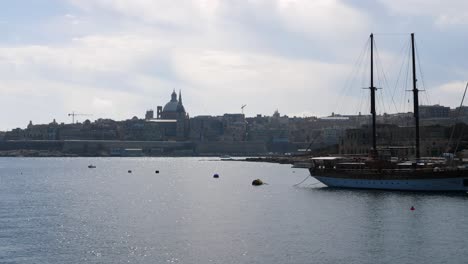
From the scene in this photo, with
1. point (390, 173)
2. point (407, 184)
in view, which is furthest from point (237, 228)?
point (390, 173)

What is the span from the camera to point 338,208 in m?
68.8

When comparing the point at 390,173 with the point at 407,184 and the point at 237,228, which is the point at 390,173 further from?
the point at 237,228

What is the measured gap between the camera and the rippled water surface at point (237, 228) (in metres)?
44.6

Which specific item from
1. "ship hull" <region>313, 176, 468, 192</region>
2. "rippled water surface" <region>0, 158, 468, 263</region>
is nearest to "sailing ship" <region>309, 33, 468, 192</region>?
"ship hull" <region>313, 176, 468, 192</region>

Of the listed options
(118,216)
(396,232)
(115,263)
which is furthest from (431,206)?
(115,263)

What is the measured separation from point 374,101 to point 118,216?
42.1 m

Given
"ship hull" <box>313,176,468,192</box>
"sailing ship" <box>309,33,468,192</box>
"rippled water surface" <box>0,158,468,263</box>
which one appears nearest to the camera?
"rippled water surface" <box>0,158,468,263</box>

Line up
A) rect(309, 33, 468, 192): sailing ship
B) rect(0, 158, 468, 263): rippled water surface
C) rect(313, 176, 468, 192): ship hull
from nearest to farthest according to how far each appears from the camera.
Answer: rect(0, 158, 468, 263): rippled water surface → rect(313, 176, 468, 192): ship hull → rect(309, 33, 468, 192): sailing ship

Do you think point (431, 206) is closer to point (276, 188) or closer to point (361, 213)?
point (361, 213)

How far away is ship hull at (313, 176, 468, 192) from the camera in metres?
81.1

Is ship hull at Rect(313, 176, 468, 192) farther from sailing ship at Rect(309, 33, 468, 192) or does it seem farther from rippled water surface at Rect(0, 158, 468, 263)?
rippled water surface at Rect(0, 158, 468, 263)

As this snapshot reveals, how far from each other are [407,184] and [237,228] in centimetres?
3445

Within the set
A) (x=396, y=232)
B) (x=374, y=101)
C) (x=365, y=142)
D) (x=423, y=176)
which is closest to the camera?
(x=396, y=232)

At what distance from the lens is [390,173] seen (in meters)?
86.8
